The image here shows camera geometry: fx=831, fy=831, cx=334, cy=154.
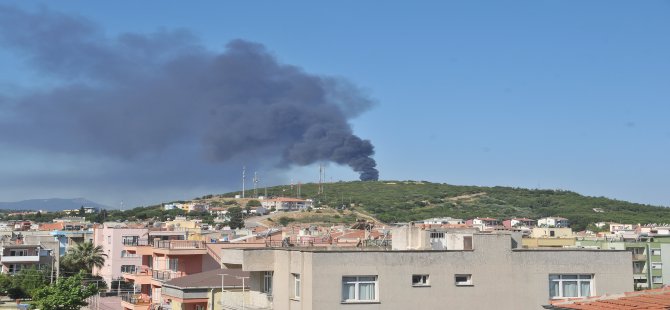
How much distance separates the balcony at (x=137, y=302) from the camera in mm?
47000

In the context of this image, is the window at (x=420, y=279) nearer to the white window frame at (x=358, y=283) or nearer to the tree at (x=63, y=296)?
the white window frame at (x=358, y=283)

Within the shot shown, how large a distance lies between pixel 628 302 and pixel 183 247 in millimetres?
34542

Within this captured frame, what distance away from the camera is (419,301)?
23484 millimetres

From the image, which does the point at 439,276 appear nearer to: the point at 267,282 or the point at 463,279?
the point at 463,279

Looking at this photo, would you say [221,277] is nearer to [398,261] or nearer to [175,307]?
[175,307]

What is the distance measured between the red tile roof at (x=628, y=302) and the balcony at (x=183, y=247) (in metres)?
32.4

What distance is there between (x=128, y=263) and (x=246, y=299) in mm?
60251

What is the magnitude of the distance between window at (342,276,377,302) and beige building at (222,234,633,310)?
0.09 feet

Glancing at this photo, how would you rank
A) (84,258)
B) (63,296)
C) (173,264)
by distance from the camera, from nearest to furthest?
(63,296) < (173,264) < (84,258)


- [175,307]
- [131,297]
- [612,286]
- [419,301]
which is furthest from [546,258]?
[131,297]

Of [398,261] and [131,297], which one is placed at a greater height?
[398,261]

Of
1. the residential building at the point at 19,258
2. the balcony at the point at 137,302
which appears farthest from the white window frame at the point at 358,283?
the residential building at the point at 19,258

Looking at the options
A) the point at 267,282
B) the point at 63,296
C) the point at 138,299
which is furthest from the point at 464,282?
the point at 63,296

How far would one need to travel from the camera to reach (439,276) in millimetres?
23750
